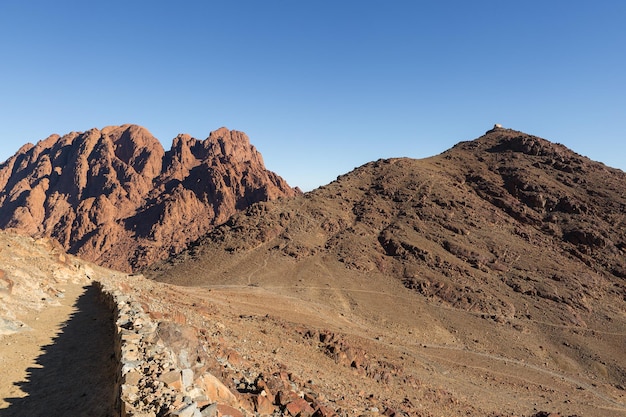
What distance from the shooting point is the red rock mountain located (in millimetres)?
113000

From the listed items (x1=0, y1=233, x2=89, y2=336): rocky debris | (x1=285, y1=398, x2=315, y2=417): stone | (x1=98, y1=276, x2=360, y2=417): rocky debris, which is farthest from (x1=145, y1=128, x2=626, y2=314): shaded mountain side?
(x1=285, y1=398, x2=315, y2=417): stone

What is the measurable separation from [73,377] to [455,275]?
57205mm

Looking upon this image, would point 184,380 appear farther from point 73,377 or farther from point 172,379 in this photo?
point 73,377

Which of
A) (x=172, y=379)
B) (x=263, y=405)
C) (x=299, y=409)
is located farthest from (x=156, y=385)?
(x=299, y=409)

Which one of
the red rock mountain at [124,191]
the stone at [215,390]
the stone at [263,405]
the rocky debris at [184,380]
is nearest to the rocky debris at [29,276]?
the rocky debris at [184,380]

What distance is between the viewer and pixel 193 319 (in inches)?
848

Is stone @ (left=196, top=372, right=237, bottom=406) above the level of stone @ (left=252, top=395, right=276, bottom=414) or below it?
above

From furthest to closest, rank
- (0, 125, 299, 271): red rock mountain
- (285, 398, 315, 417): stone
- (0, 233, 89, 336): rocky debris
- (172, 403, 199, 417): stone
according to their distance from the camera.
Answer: (0, 125, 299, 271): red rock mountain
(0, 233, 89, 336): rocky debris
(285, 398, 315, 417): stone
(172, 403, 199, 417): stone

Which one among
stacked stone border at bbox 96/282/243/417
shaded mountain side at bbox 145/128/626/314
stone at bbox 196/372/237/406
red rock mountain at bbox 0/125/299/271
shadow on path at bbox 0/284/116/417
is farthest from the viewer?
red rock mountain at bbox 0/125/299/271

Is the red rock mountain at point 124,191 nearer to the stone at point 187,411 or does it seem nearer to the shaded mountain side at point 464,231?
the shaded mountain side at point 464,231

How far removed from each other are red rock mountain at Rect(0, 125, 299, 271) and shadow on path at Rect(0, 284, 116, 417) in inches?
3744

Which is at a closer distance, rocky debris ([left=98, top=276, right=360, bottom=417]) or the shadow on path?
rocky debris ([left=98, top=276, right=360, bottom=417])

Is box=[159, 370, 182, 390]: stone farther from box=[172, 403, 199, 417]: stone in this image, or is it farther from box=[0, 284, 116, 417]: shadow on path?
box=[0, 284, 116, 417]: shadow on path

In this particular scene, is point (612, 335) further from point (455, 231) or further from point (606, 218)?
point (606, 218)
